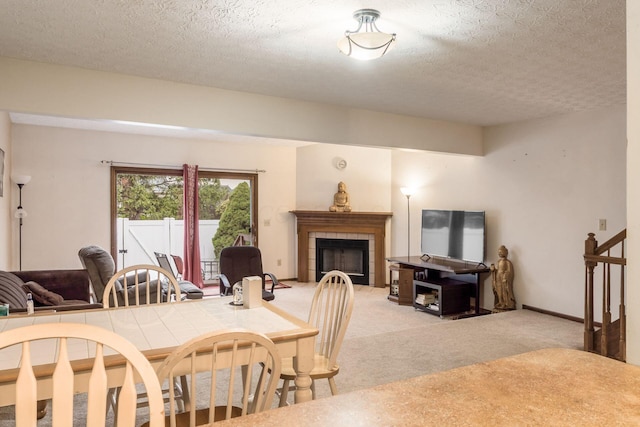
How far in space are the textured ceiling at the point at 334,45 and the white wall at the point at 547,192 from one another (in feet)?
2.09

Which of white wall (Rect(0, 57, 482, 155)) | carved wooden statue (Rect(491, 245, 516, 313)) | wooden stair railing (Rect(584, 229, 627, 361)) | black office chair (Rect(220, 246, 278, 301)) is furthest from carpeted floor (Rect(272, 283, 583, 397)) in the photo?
white wall (Rect(0, 57, 482, 155))

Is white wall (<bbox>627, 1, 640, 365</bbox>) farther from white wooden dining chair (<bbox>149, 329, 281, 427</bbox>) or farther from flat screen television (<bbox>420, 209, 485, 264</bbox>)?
flat screen television (<bbox>420, 209, 485, 264</bbox>)

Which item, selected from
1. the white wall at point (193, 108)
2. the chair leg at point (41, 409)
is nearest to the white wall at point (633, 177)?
the chair leg at point (41, 409)

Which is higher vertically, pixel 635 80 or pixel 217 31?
pixel 217 31

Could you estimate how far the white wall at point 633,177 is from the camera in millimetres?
1232

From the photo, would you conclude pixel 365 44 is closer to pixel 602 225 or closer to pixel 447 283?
pixel 602 225

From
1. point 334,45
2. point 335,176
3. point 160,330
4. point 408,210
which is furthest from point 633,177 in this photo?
point 335,176

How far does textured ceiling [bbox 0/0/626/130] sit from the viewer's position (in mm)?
2408

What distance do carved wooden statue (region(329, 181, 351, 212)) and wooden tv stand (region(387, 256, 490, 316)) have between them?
1.70 m

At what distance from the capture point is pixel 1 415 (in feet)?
8.77

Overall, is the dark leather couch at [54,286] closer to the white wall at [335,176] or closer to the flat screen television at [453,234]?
the white wall at [335,176]

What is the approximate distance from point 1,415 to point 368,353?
2609mm

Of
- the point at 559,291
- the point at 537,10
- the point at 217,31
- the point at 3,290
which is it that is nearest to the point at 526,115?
the point at 559,291

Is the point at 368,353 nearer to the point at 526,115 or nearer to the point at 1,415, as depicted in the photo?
the point at 1,415
